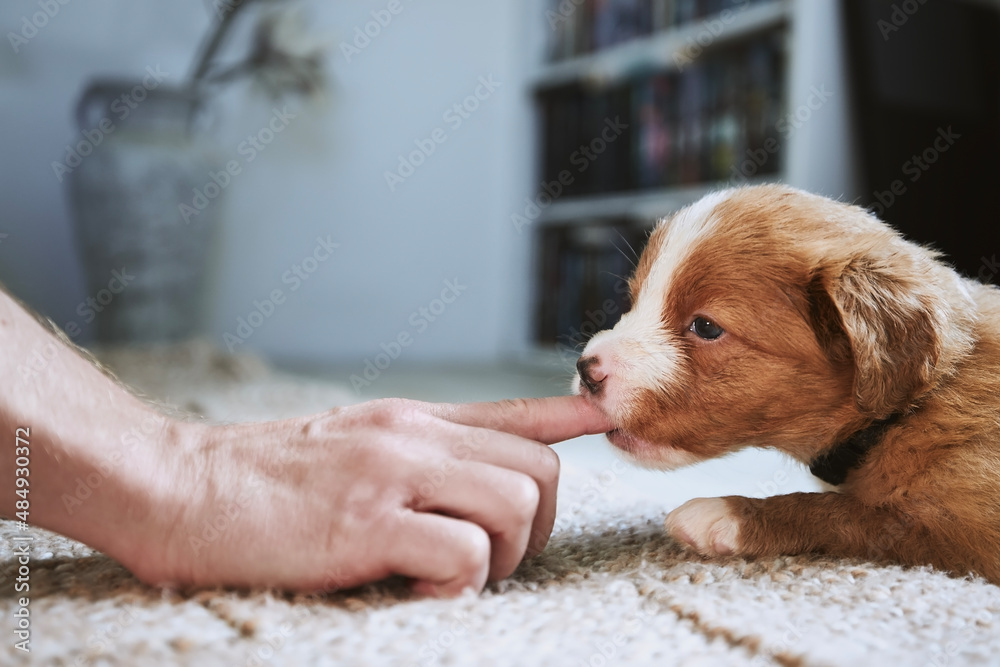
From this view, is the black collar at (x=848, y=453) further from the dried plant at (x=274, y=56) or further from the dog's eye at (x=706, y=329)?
the dried plant at (x=274, y=56)

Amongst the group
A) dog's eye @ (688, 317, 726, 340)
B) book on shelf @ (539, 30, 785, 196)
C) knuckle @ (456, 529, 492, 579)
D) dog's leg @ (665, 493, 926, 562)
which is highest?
book on shelf @ (539, 30, 785, 196)

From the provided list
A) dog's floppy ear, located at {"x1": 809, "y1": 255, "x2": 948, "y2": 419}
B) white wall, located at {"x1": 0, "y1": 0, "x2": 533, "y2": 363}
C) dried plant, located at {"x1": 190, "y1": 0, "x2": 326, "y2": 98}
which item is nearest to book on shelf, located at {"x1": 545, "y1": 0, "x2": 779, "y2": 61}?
white wall, located at {"x1": 0, "y1": 0, "x2": 533, "y2": 363}

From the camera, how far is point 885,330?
3.41 ft

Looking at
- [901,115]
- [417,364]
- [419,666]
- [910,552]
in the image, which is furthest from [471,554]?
[417,364]

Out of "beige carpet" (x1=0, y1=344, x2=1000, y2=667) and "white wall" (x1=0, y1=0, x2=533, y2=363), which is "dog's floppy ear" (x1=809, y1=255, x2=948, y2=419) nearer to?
"beige carpet" (x1=0, y1=344, x2=1000, y2=667)

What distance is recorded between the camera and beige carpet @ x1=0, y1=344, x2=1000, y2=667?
0.66m

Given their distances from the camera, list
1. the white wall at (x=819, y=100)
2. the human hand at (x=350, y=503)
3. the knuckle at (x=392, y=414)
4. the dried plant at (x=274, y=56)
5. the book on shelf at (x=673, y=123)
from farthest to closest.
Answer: the dried plant at (x=274, y=56), the book on shelf at (x=673, y=123), the white wall at (x=819, y=100), the knuckle at (x=392, y=414), the human hand at (x=350, y=503)

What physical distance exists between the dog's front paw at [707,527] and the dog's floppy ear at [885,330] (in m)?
0.23

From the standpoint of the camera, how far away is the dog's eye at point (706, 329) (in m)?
1.16

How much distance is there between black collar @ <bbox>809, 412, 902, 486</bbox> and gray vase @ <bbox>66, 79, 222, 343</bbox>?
3.41 meters

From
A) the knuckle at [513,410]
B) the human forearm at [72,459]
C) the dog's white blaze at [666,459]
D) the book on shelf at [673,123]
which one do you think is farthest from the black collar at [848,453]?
the book on shelf at [673,123]

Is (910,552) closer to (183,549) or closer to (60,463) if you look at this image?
(183,549)

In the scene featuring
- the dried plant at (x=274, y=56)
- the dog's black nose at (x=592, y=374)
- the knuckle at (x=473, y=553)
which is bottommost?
the knuckle at (x=473, y=553)

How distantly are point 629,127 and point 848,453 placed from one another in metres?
3.28
